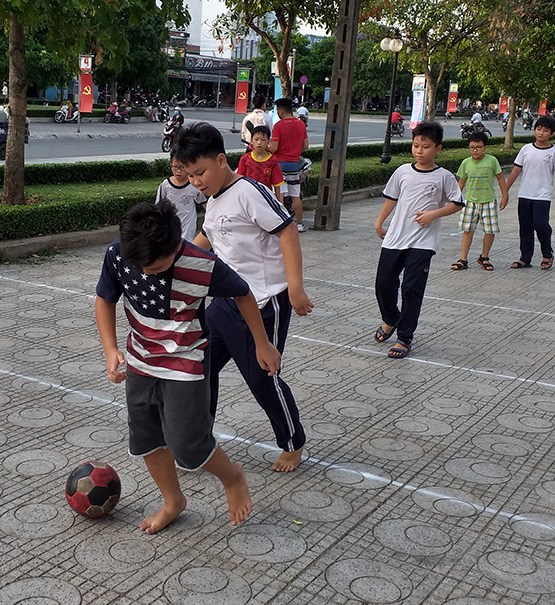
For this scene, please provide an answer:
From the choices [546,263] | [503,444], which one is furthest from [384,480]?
[546,263]

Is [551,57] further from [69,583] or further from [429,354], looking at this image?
[69,583]

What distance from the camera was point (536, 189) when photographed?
958cm

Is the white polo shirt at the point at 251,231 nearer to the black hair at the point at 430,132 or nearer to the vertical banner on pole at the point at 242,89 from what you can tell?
the black hair at the point at 430,132

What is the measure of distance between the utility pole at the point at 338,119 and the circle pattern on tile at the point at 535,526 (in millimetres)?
8233

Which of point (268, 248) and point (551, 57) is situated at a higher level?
point (551, 57)

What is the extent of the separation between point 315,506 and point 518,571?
931mm

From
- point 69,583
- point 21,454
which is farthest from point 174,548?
point 21,454

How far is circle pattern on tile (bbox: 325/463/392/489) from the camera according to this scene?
13.5 ft

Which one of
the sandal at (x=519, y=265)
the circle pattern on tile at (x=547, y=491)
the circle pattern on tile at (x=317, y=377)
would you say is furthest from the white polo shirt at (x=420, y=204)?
the sandal at (x=519, y=265)

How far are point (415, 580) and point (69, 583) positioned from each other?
1309 mm

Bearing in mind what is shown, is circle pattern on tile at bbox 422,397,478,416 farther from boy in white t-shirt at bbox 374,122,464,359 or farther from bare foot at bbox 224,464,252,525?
bare foot at bbox 224,464,252,525

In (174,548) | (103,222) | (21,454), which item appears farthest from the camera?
(103,222)

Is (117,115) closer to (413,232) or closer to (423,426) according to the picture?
(413,232)

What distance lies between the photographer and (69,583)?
10.2ft
